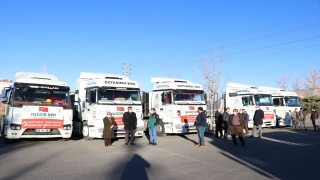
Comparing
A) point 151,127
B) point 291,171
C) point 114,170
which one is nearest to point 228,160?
point 291,171

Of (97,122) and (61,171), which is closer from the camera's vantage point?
(61,171)

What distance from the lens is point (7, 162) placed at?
8.84 m

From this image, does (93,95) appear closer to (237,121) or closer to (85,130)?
(85,130)

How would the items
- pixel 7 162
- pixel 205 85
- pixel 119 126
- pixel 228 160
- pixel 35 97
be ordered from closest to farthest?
pixel 7 162 → pixel 228 160 → pixel 35 97 → pixel 119 126 → pixel 205 85

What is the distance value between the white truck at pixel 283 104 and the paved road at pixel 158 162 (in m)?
10.4

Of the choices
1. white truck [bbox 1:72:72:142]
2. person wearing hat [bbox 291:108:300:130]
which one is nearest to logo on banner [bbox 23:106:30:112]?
white truck [bbox 1:72:72:142]

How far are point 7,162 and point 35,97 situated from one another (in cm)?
455

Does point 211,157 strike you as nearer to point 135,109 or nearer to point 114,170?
point 114,170

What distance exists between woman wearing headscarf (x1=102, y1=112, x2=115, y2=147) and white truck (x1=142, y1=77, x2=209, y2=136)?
3374 millimetres

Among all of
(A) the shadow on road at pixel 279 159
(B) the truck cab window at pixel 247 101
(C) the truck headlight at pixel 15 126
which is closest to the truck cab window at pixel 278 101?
(B) the truck cab window at pixel 247 101

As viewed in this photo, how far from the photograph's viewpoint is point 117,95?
14.5 m

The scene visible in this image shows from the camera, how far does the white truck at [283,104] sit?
74.0 ft

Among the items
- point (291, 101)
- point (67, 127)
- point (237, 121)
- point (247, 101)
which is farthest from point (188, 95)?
point (291, 101)

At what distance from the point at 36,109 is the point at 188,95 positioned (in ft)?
26.8
